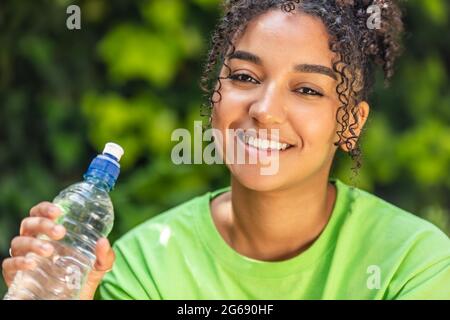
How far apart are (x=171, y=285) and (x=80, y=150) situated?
1.63 m

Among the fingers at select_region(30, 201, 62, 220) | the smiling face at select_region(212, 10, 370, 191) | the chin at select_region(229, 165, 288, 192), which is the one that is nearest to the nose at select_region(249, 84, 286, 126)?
the smiling face at select_region(212, 10, 370, 191)

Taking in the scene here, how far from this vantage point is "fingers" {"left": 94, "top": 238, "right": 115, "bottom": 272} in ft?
6.42

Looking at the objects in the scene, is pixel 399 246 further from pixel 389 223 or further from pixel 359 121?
pixel 359 121

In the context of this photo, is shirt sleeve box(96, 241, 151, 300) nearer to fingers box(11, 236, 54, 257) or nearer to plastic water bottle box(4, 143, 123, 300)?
plastic water bottle box(4, 143, 123, 300)

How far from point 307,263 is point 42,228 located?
67 cm

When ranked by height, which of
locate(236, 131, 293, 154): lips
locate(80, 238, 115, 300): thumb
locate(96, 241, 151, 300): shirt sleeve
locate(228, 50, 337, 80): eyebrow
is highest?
locate(228, 50, 337, 80): eyebrow

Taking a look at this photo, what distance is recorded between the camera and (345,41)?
209 cm

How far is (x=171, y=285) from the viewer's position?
2.24m

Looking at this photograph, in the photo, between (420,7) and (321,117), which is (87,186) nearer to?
(321,117)

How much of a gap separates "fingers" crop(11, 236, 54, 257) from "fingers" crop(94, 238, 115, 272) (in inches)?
5.0

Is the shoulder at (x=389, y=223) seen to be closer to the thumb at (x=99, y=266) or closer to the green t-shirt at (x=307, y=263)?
the green t-shirt at (x=307, y=263)

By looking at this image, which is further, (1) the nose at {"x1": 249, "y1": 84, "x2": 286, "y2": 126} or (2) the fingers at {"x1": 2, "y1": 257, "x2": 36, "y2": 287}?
(1) the nose at {"x1": 249, "y1": 84, "x2": 286, "y2": 126}

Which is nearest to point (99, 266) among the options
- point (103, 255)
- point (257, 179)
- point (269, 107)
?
point (103, 255)
